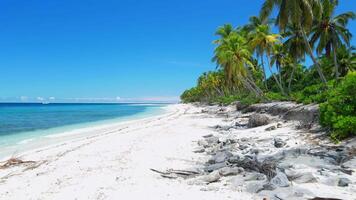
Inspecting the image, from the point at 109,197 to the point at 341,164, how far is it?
5.12 metres

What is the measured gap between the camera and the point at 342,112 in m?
9.89

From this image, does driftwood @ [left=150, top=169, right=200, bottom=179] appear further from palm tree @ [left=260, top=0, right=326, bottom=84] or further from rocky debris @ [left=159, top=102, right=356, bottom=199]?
palm tree @ [left=260, top=0, right=326, bottom=84]

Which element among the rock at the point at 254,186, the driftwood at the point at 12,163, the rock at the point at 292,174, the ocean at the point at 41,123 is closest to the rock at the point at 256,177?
the rock at the point at 254,186

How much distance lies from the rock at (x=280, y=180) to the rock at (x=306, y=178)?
262 mm

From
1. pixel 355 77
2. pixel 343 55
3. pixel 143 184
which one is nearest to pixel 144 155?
pixel 143 184

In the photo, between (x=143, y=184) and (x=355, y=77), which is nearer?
(x=143, y=184)

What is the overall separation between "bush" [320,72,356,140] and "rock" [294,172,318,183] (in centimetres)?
379

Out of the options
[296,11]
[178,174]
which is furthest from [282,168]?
[296,11]

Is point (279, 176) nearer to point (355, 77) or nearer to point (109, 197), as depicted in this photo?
point (109, 197)

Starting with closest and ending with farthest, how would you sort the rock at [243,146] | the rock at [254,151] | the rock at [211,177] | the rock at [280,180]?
the rock at [280,180], the rock at [211,177], the rock at [254,151], the rock at [243,146]

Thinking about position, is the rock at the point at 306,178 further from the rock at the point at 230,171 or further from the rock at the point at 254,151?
the rock at the point at 254,151

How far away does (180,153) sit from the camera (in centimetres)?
1063

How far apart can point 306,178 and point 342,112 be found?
197 inches

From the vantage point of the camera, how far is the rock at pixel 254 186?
18.8 ft
